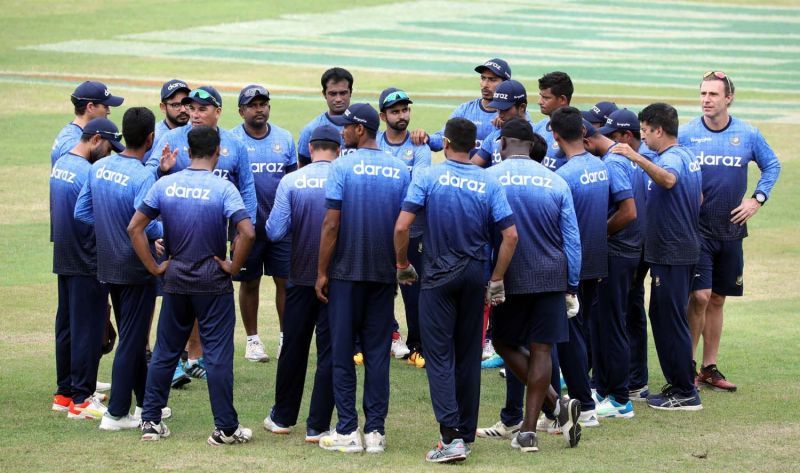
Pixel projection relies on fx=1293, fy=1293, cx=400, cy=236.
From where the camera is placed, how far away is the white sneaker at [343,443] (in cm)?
917

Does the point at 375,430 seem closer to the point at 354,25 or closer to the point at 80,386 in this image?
the point at 80,386

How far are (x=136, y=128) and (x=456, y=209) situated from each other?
2535mm

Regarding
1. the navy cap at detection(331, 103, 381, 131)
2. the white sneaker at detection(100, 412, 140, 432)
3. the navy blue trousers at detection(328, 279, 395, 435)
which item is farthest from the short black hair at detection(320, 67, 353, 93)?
the white sneaker at detection(100, 412, 140, 432)

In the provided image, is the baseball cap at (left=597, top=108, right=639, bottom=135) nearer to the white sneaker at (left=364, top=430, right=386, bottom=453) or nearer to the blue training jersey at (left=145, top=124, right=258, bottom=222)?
the blue training jersey at (left=145, top=124, right=258, bottom=222)

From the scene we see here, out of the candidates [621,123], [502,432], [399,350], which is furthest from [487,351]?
[621,123]

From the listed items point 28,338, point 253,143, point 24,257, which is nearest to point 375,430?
point 253,143

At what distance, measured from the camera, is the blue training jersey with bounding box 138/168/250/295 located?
29.9 ft

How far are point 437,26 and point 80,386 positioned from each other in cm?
3297

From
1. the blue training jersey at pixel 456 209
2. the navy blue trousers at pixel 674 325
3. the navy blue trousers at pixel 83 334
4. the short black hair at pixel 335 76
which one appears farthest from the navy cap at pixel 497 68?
the navy blue trousers at pixel 83 334

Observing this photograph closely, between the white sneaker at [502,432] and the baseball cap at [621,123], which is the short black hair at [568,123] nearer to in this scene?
the baseball cap at [621,123]

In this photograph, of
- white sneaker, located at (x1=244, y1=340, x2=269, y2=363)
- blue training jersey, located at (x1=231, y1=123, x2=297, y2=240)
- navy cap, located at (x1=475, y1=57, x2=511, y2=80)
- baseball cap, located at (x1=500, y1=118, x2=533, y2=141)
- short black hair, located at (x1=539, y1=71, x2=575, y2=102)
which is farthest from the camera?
navy cap, located at (x1=475, y1=57, x2=511, y2=80)

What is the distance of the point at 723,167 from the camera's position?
11391mm

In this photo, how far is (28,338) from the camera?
12.4 meters

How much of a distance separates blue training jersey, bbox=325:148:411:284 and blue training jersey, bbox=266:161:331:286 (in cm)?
26
